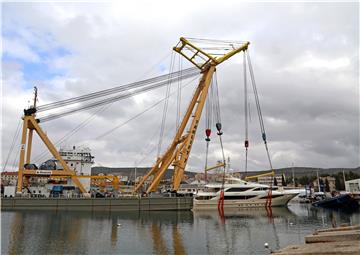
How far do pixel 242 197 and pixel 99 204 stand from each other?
830 inches

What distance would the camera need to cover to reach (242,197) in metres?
46.1

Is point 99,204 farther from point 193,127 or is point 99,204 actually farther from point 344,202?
point 344,202

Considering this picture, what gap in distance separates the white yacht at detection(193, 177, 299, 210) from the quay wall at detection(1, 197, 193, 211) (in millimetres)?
2271

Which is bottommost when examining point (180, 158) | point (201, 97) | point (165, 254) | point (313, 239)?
point (165, 254)

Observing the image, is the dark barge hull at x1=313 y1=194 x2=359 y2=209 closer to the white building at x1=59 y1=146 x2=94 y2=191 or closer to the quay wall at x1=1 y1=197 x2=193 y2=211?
the quay wall at x1=1 y1=197 x2=193 y2=211

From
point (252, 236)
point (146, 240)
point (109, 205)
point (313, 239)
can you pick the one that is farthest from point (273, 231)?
point (109, 205)

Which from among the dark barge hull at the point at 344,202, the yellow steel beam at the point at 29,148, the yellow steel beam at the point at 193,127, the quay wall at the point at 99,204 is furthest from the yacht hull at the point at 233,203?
the yellow steel beam at the point at 29,148

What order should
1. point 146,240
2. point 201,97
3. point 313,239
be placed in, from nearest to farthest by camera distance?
point 313,239, point 146,240, point 201,97

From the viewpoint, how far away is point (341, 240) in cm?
1077

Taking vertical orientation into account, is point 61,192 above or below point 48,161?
below

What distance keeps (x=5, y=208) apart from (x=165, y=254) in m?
40.3

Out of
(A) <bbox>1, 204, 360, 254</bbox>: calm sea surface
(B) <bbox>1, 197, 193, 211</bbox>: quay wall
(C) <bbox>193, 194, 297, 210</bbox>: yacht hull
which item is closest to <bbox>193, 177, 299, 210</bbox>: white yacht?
(C) <bbox>193, 194, 297, 210</bbox>: yacht hull

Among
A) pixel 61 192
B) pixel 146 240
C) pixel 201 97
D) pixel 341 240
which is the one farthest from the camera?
pixel 61 192

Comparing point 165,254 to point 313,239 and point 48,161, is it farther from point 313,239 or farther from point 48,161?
point 48,161
